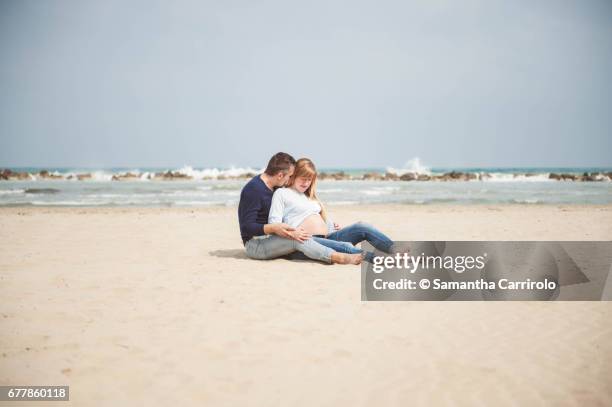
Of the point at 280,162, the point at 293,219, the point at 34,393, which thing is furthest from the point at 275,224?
the point at 34,393

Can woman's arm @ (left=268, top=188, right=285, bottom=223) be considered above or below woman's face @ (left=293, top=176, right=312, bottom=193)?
below

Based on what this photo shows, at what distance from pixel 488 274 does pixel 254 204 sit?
125 inches

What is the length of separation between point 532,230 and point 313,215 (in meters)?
6.00

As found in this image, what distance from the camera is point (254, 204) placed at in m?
6.78

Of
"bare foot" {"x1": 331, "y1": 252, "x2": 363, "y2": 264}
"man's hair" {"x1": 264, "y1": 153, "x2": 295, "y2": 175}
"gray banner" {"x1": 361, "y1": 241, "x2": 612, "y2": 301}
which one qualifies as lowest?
"gray banner" {"x1": 361, "y1": 241, "x2": 612, "y2": 301}

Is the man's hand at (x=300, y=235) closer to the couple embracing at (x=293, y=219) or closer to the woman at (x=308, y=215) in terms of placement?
the couple embracing at (x=293, y=219)

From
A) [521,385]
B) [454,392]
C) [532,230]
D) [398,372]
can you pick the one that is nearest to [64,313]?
[398,372]

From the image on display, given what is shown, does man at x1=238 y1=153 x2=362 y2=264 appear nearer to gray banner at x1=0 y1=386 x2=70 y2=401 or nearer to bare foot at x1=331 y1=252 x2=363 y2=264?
bare foot at x1=331 y1=252 x2=363 y2=264

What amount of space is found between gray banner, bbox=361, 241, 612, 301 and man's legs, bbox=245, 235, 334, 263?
2.05ft

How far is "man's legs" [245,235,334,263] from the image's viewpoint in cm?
677

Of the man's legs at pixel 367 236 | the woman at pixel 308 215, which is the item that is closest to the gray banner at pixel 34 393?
the woman at pixel 308 215

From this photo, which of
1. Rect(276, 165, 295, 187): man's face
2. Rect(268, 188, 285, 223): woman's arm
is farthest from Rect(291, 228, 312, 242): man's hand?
Rect(276, 165, 295, 187): man's face

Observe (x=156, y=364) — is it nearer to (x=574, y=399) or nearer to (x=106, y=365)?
(x=106, y=365)

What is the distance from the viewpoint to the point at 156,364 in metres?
3.43
